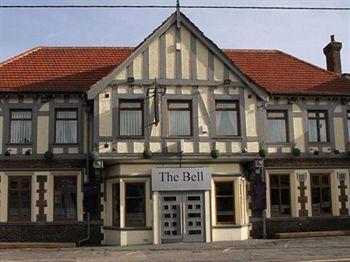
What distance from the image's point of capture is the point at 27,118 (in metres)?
23.0

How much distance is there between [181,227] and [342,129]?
9272mm

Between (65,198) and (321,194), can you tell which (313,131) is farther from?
(65,198)

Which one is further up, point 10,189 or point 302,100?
point 302,100

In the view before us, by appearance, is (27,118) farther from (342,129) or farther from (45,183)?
(342,129)

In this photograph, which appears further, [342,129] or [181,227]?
[342,129]

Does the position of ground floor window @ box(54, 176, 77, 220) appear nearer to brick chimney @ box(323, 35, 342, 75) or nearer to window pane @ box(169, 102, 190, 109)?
window pane @ box(169, 102, 190, 109)

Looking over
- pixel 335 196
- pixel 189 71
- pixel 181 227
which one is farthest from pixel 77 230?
pixel 335 196

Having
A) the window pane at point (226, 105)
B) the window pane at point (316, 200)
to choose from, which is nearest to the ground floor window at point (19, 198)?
the window pane at point (226, 105)

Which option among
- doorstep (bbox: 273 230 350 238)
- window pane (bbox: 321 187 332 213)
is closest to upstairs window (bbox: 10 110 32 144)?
doorstep (bbox: 273 230 350 238)

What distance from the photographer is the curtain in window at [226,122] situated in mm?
22531

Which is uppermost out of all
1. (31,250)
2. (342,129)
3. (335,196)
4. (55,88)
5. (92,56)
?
(92,56)

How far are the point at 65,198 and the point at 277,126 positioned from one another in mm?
10227

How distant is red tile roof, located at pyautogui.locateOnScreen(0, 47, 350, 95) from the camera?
23.7 meters

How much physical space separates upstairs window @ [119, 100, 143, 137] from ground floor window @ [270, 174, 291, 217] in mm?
6828
